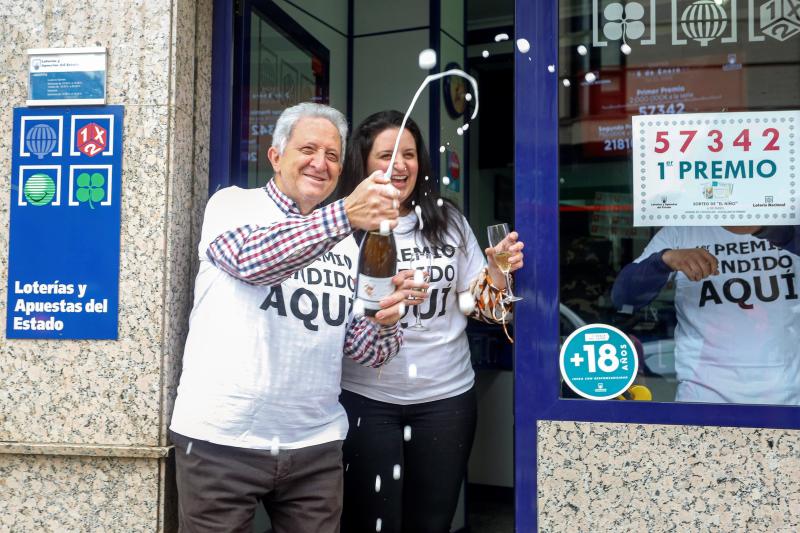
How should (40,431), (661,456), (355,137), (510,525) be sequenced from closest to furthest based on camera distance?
(661,456)
(40,431)
(355,137)
(510,525)

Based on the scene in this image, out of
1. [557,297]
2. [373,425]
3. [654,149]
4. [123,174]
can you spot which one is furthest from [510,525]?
[123,174]

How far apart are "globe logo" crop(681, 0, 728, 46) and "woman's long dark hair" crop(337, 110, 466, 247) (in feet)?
3.37

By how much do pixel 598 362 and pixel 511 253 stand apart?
47 centimetres

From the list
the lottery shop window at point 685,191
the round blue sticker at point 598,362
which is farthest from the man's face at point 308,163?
the round blue sticker at point 598,362

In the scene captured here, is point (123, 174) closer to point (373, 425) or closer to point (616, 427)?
point (373, 425)

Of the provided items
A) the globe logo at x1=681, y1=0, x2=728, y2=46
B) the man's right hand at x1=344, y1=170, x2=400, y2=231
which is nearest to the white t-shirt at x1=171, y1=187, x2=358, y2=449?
the man's right hand at x1=344, y1=170, x2=400, y2=231

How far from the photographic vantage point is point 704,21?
2.67 meters

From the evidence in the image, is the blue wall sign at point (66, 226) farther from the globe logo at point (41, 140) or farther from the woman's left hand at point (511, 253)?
the woman's left hand at point (511, 253)

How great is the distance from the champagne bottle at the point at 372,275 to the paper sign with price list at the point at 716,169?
2.85 ft

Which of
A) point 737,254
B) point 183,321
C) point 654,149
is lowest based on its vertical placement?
point 183,321

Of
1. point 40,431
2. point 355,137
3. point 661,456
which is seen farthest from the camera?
point 355,137

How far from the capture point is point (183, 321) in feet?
9.38

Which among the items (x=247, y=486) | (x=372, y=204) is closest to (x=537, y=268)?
(x=372, y=204)

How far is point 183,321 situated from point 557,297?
1327 mm
